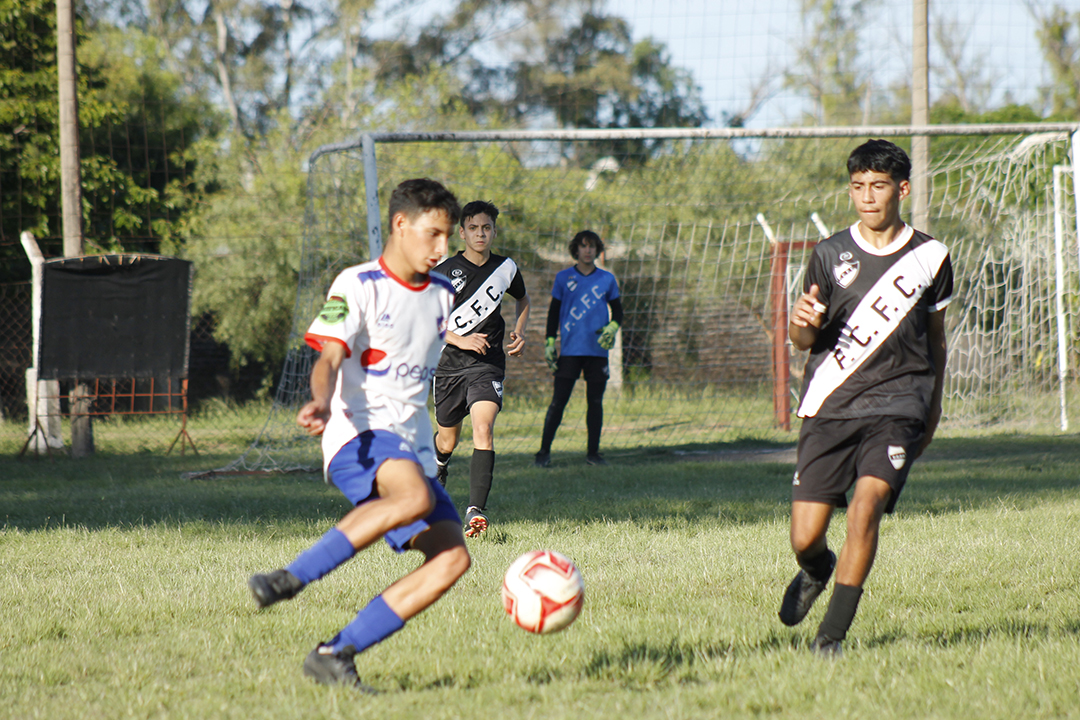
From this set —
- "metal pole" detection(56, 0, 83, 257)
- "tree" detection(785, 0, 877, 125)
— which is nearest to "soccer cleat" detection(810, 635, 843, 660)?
"metal pole" detection(56, 0, 83, 257)

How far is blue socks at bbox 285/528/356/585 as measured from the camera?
3031 mm

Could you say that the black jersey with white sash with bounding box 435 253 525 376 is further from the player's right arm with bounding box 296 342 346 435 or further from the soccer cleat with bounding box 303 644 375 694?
the soccer cleat with bounding box 303 644 375 694

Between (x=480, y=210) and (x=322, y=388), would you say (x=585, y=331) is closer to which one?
(x=480, y=210)

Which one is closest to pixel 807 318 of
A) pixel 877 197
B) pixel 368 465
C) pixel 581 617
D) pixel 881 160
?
pixel 877 197

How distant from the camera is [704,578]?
478 cm

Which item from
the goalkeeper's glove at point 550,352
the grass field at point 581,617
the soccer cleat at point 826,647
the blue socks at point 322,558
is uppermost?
the goalkeeper's glove at point 550,352

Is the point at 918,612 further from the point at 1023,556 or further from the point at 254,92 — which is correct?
the point at 254,92

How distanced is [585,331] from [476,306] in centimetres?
290

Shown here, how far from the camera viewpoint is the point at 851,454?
373 centimetres

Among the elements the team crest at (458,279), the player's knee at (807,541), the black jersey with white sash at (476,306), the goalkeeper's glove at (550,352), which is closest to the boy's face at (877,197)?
the player's knee at (807,541)

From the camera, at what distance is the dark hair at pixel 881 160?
3703mm

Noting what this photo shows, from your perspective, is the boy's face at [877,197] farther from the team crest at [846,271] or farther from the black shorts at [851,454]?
the black shorts at [851,454]

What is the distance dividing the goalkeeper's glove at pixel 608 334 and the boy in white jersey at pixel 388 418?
225 inches

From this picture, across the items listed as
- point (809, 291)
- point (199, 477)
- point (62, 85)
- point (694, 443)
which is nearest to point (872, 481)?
point (809, 291)
